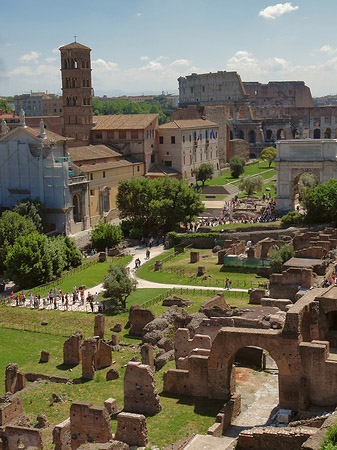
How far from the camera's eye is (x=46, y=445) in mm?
22922

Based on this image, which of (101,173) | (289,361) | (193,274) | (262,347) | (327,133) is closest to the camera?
(289,361)

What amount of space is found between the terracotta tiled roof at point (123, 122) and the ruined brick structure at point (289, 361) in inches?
2000

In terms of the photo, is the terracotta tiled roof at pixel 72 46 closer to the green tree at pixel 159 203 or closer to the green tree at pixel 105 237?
the green tree at pixel 159 203

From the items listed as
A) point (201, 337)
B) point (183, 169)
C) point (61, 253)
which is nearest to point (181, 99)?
point (183, 169)

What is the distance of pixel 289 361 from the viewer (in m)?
23.7

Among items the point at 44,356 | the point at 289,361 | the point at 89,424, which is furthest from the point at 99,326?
the point at 289,361

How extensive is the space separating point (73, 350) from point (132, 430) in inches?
429

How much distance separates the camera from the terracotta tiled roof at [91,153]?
212ft

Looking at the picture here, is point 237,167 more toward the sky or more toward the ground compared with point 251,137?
more toward the ground

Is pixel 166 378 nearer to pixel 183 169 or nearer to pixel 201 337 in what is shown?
pixel 201 337

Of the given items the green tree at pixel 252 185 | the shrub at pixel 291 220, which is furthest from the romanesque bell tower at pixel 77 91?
the shrub at pixel 291 220

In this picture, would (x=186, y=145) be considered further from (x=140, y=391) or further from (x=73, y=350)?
(x=140, y=391)

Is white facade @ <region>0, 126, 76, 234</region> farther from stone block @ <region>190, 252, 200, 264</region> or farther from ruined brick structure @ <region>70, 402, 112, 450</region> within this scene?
ruined brick structure @ <region>70, 402, 112, 450</region>

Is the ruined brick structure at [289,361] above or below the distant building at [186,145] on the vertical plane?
below
